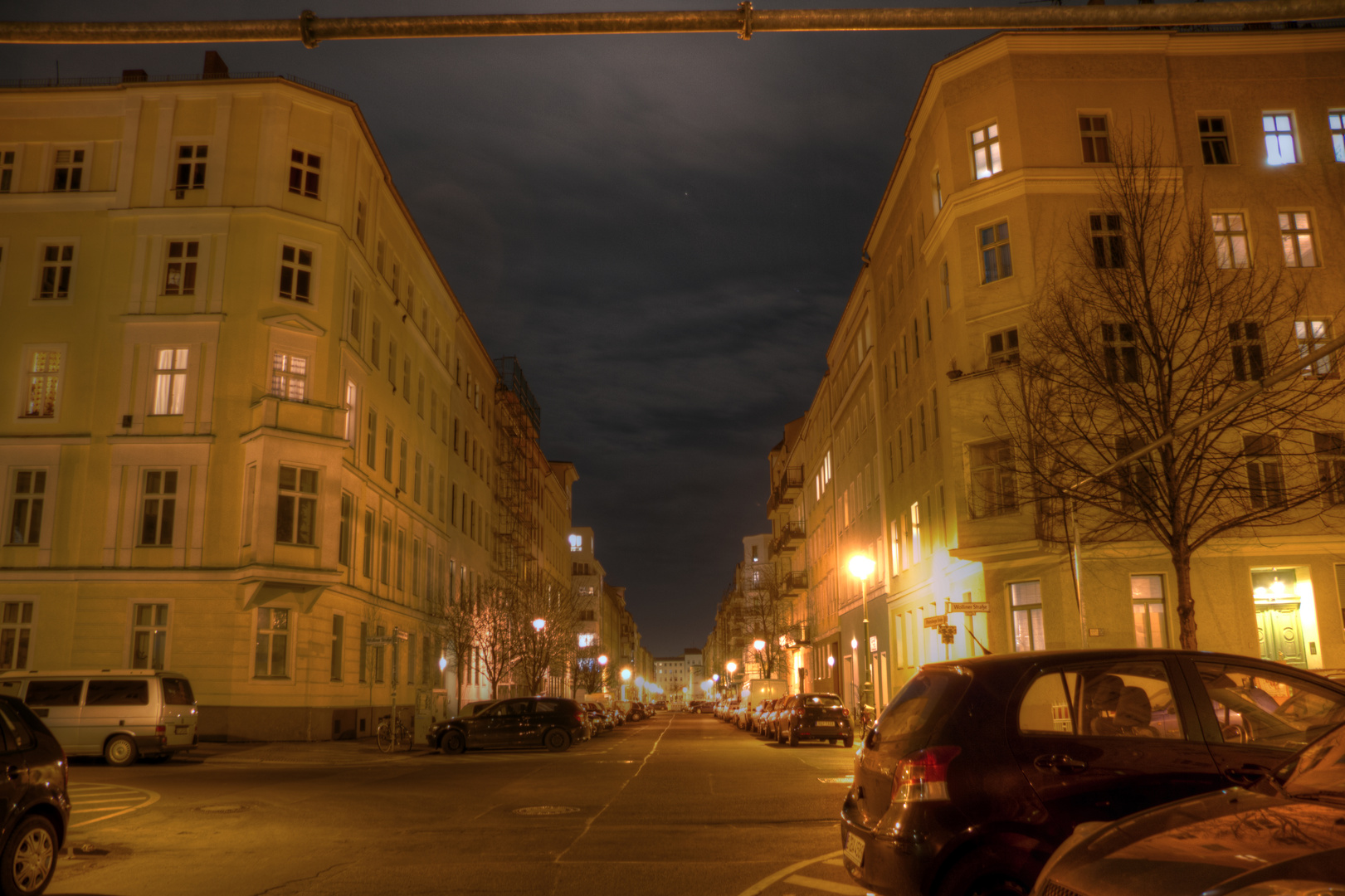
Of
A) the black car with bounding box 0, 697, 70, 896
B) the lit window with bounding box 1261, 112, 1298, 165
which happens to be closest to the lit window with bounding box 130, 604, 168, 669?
the black car with bounding box 0, 697, 70, 896

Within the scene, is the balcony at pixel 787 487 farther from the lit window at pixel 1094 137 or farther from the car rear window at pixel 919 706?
the car rear window at pixel 919 706

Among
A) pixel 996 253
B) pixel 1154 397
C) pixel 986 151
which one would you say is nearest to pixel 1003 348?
pixel 996 253

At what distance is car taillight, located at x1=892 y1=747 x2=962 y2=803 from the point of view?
591 centimetres

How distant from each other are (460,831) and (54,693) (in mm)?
17471

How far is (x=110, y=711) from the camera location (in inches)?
973

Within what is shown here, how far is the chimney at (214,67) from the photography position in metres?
38.1

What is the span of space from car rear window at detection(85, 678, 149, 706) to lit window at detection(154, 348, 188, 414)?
1132 centimetres

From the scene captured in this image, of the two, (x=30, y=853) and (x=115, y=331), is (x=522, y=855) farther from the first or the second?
(x=115, y=331)

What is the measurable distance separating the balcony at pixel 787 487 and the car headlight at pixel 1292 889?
7970 cm

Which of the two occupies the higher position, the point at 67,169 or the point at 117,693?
the point at 67,169

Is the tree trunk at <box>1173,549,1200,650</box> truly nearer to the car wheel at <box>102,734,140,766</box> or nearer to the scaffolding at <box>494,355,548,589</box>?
the car wheel at <box>102,734,140,766</box>

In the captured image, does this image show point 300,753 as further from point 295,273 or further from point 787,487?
point 787,487

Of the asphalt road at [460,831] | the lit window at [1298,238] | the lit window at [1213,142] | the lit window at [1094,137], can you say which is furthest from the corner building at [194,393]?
the lit window at [1298,238]

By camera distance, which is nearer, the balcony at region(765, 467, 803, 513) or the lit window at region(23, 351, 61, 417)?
the lit window at region(23, 351, 61, 417)
